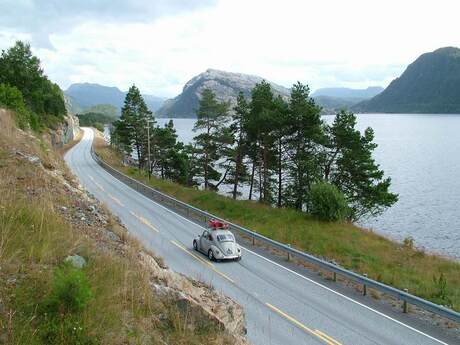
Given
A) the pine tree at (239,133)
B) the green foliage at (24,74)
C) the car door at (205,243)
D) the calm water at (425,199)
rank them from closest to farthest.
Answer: the car door at (205,243), the calm water at (425,199), the pine tree at (239,133), the green foliage at (24,74)

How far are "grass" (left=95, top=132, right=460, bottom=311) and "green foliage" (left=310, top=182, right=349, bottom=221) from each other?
664 millimetres

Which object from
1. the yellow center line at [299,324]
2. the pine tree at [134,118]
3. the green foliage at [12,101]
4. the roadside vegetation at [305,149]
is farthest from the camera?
the pine tree at [134,118]

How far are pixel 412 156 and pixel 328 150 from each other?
60644 millimetres

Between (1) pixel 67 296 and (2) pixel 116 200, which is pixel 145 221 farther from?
(1) pixel 67 296

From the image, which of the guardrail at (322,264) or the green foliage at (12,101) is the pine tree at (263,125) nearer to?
the guardrail at (322,264)

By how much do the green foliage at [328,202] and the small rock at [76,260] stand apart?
23.0 metres

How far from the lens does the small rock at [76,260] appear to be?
5881 millimetres

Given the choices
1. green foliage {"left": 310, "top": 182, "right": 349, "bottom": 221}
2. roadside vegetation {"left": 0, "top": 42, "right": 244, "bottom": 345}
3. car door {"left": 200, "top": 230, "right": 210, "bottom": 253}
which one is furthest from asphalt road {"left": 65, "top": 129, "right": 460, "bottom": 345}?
green foliage {"left": 310, "top": 182, "right": 349, "bottom": 221}

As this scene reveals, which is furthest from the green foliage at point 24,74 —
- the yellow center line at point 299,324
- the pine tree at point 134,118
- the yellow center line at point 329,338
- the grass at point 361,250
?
the yellow center line at point 329,338

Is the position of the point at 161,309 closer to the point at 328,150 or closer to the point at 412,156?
the point at 328,150

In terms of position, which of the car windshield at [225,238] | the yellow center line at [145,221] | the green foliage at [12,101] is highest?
the green foliage at [12,101]

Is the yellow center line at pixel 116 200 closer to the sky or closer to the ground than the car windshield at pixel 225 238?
closer to the ground

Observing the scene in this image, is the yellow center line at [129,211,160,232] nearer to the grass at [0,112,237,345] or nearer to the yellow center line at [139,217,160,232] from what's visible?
the yellow center line at [139,217,160,232]

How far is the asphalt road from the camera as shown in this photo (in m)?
12.2
